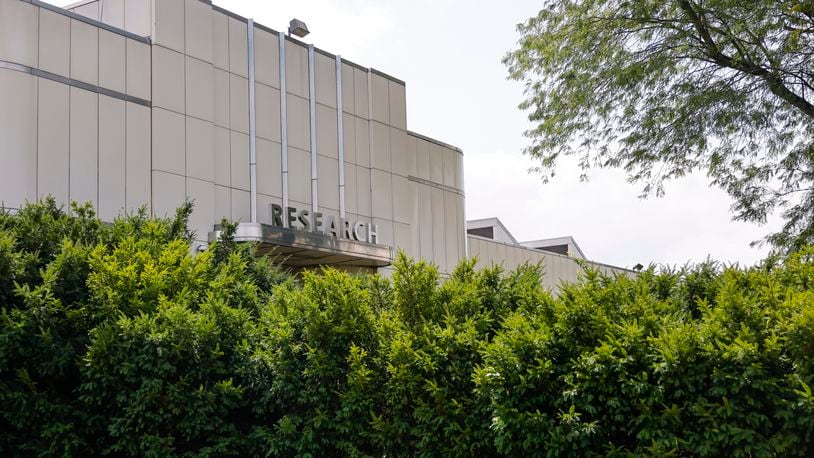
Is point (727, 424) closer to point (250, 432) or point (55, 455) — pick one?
point (250, 432)

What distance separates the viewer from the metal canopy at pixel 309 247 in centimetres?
1767

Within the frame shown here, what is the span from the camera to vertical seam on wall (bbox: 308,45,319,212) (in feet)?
67.3

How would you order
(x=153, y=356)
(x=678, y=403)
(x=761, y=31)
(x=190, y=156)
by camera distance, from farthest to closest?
1. (x=190, y=156)
2. (x=761, y=31)
3. (x=153, y=356)
4. (x=678, y=403)

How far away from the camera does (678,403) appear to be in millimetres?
6195

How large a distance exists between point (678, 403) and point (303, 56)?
1632cm

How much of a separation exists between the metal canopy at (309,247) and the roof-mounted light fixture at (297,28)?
5.13 m

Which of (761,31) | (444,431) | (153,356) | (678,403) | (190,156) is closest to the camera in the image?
(678,403)

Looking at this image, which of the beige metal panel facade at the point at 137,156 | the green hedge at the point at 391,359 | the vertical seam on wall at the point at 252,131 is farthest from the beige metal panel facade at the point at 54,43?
the green hedge at the point at 391,359

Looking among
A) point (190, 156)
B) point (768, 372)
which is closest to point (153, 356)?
point (768, 372)

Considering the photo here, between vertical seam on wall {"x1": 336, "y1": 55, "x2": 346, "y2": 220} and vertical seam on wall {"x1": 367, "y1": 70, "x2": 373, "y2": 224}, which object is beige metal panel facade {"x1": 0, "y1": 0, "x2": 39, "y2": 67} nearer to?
vertical seam on wall {"x1": 336, "y1": 55, "x2": 346, "y2": 220}

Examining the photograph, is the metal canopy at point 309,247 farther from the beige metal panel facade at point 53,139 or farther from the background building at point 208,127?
the beige metal panel facade at point 53,139

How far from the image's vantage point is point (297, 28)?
20766 mm

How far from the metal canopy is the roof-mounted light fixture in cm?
513

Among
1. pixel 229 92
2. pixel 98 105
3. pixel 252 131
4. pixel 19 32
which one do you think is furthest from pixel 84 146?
pixel 252 131
